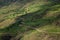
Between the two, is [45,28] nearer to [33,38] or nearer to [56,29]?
[56,29]

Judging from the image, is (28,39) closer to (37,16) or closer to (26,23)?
(26,23)

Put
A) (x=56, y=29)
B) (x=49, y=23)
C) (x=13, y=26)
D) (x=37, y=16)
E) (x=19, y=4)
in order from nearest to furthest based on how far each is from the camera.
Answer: (x=56, y=29)
(x=49, y=23)
(x=13, y=26)
(x=37, y=16)
(x=19, y=4)

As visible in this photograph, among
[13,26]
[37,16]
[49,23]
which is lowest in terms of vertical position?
[49,23]

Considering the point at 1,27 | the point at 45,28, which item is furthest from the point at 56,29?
the point at 1,27

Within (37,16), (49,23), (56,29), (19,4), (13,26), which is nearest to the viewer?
(56,29)

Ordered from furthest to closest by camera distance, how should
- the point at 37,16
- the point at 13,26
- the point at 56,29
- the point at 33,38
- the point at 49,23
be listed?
the point at 37,16 < the point at 13,26 < the point at 49,23 < the point at 56,29 < the point at 33,38

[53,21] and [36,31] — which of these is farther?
[53,21]

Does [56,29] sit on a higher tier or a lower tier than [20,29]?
lower

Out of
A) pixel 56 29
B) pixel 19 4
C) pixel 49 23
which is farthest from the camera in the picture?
pixel 19 4

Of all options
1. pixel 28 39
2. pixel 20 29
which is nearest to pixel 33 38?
pixel 28 39
